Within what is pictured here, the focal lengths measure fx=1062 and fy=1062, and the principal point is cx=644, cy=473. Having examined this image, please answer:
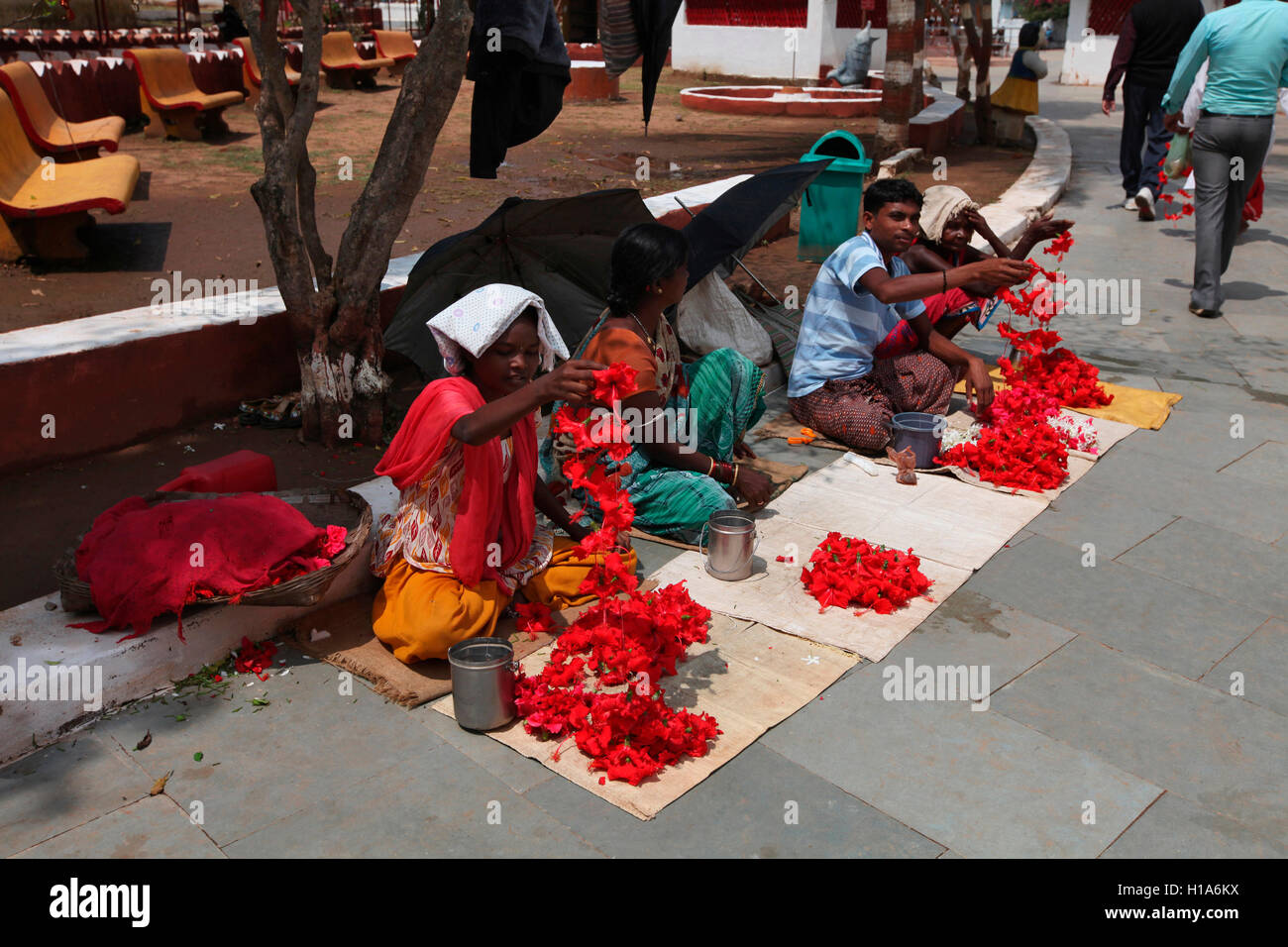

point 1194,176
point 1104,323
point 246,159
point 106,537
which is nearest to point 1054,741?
point 106,537

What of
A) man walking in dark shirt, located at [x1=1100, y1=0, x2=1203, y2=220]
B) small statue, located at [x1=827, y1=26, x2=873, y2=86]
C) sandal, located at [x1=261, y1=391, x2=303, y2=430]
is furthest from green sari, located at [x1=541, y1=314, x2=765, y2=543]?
small statue, located at [x1=827, y1=26, x2=873, y2=86]

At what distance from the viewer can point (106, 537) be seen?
11.7ft

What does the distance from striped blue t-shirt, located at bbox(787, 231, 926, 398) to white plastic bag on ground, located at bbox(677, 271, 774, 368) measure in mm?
759

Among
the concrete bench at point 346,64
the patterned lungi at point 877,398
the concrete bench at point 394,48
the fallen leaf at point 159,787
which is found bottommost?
the fallen leaf at point 159,787

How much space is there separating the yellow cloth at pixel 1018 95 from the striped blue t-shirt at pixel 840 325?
10.9 m

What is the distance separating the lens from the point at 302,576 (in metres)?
3.58

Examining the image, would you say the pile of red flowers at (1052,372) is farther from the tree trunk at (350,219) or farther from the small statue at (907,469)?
the tree trunk at (350,219)

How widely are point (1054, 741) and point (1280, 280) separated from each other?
7.37m

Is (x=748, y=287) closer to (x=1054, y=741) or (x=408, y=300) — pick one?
(x=408, y=300)

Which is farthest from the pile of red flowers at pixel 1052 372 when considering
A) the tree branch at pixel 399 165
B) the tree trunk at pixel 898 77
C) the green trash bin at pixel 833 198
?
the tree trunk at pixel 898 77

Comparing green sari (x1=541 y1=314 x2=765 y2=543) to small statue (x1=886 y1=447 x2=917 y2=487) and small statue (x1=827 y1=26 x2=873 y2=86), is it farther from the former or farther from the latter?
small statue (x1=827 y1=26 x2=873 y2=86)

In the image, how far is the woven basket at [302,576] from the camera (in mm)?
3508

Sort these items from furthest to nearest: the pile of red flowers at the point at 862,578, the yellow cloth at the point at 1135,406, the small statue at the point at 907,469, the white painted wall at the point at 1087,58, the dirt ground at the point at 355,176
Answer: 1. the white painted wall at the point at 1087,58
2. the dirt ground at the point at 355,176
3. the yellow cloth at the point at 1135,406
4. the small statue at the point at 907,469
5. the pile of red flowers at the point at 862,578
